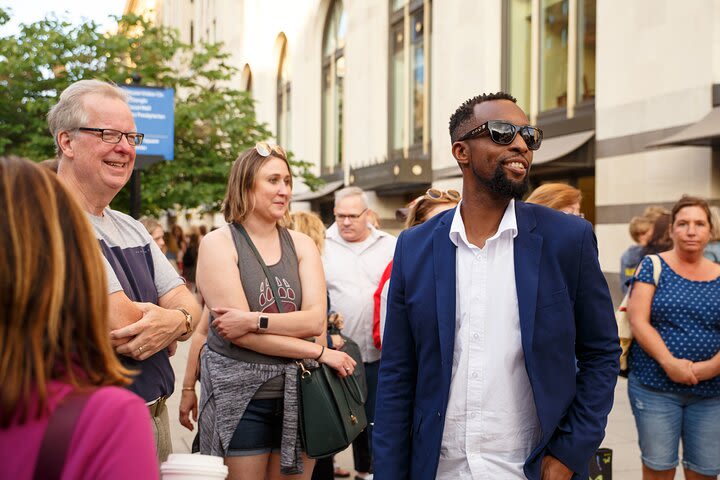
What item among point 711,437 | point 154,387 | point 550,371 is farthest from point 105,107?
point 711,437

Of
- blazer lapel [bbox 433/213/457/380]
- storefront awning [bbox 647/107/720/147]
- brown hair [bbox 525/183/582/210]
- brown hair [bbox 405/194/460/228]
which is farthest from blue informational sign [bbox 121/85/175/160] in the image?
blazer lapel [bbox 433/213/457/380]

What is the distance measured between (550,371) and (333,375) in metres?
1.54

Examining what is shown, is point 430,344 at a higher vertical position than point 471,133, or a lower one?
lower

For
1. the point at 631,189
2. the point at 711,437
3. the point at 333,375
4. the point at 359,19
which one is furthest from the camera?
the point at 359,19

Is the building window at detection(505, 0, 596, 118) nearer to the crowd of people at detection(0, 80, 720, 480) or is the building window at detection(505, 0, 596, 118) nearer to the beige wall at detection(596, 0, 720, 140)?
the beige wall at detection(596, 0, 720, 140)

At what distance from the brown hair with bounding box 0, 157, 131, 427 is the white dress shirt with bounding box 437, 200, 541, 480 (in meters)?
1.47

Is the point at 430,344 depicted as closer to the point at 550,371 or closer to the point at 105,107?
the point at 550,371

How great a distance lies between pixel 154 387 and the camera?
3.02 metres

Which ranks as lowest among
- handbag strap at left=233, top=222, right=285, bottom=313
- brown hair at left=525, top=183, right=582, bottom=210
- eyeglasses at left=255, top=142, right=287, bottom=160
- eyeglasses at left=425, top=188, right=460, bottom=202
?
handbag strap at left=233, top=222, right=285, bottom=313

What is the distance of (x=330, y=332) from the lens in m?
5.64

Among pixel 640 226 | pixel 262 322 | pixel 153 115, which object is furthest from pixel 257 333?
pixel 153 115

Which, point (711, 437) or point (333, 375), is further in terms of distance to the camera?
point (711, 437)

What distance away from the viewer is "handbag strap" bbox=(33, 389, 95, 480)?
55.7 inches

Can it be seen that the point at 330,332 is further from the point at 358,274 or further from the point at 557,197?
the point at 557,197
